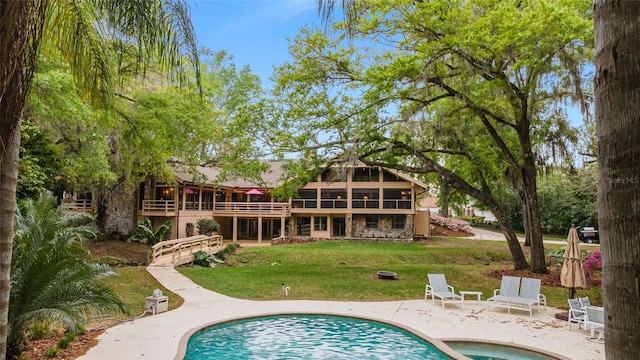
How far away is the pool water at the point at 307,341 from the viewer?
24.8ft

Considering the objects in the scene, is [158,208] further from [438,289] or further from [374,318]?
[374,318]

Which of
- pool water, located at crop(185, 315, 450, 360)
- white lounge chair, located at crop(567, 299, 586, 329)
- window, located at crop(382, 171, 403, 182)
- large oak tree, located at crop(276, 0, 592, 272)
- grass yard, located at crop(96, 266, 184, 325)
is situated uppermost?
A: large oak tree, located at crop(276, 0, 592, 272)

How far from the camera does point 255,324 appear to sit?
952 centimetres

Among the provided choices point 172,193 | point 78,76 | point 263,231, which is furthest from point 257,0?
point 263,231

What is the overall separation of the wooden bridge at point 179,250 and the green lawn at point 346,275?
1.48 m

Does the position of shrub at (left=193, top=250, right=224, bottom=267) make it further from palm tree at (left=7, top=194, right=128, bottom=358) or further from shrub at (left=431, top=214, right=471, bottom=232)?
shrub at (left=431, top=214, right=471, bottom=232)

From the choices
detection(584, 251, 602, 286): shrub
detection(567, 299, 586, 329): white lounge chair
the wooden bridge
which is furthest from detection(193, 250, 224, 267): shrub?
detection(584, 251, 602, 286): shrub

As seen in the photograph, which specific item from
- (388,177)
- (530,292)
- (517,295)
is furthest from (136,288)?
(388,177)

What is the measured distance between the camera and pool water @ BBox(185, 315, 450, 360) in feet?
24.8

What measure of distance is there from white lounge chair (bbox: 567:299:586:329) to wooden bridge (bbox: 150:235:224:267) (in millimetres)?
14052

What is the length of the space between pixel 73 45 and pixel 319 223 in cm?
2636

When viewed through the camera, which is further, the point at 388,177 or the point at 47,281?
the point at 388,177

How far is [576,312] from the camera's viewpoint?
8820 mm

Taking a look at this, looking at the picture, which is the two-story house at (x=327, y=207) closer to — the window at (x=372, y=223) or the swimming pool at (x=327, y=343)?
the window at (x=372, y=223)
